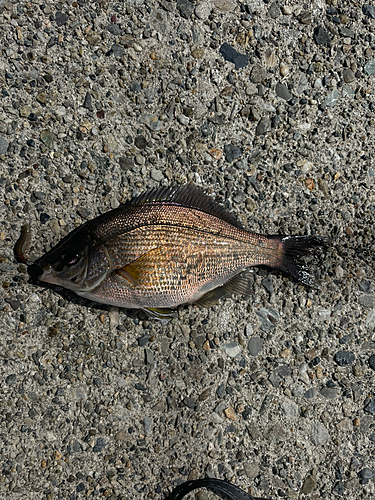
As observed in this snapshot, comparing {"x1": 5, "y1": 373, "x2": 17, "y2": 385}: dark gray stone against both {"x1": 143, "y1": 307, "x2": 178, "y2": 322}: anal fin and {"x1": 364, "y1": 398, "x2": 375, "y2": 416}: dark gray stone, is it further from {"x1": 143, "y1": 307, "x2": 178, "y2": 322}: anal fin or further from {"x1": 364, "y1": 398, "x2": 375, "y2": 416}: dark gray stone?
{"x1": 364, "y1": 398, "x2": 375, "y2": 416}: dark gray stone

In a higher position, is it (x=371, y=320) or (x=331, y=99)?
(x=331, y=99)

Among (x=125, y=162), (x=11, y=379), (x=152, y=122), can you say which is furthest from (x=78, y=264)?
(x=152, y=122)

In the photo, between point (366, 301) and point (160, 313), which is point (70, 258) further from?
point (366, 301)

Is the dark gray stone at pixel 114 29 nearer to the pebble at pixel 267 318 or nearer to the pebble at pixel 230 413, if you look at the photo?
the pebble at pixel 267 318

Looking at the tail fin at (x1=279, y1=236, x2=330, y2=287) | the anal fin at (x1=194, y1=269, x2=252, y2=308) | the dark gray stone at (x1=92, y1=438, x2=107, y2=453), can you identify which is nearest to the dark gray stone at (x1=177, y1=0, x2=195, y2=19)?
the tail fin at (x1=279, y1=236, x2=330, y2=287)

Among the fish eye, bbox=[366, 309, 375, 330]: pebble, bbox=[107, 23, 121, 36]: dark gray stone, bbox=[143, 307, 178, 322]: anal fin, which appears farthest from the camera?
bbox=[366, 309, 375, 330]: pebble

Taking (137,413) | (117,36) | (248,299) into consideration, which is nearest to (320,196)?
(248,299)

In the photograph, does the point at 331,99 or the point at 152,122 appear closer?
the point at 152,122
